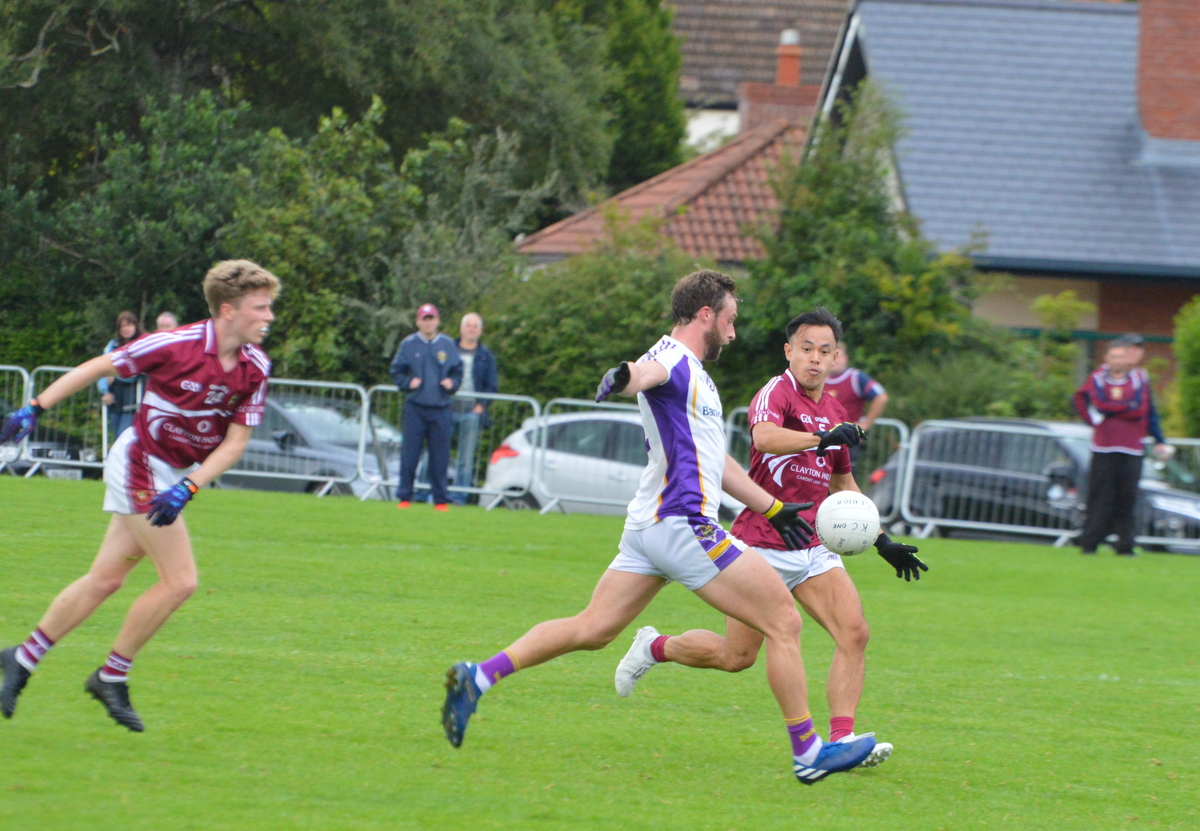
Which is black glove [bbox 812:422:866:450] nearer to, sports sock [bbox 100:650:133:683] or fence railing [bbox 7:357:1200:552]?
sports sock [bbox 100:650:133:683]

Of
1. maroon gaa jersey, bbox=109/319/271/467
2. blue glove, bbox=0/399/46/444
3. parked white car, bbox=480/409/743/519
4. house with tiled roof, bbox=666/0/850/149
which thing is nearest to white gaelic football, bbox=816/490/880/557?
maroon gaa jersey, bbox=109/319/271/467

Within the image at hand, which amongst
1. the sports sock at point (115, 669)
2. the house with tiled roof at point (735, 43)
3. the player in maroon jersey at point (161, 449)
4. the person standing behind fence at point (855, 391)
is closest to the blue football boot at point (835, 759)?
the player in maroon jersey at point (161, 449)

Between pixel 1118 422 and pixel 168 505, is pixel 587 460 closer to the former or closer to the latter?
pixel 1118 422

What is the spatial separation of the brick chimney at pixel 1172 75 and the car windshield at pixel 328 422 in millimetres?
16059

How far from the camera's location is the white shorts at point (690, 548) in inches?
217

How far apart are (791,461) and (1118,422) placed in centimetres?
889

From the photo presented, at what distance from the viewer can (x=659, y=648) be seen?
251 inches

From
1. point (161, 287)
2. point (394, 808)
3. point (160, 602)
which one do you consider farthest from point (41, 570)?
point (161, 287)

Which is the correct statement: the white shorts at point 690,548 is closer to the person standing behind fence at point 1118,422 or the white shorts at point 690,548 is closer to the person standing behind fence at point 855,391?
the person standing behind fence at point 855,391

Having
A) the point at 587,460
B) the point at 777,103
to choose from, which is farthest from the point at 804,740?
the point at 777,103

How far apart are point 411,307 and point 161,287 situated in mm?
4222

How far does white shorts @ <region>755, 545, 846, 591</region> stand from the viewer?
612cm

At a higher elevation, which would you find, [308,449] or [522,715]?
[308,449]

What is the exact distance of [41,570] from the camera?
369 inches
